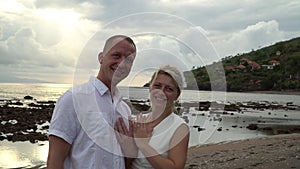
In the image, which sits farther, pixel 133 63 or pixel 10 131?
pixel 10 131

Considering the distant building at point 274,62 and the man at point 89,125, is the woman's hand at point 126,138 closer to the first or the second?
the man at point 89,125

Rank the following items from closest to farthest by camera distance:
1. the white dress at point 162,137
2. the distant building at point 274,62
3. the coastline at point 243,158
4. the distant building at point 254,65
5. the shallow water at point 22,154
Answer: the white dress at point 162,137, the coastline at point 243,158, the shallow water at point 22,154, the distant building at point 254,65, the distant building at point 274,62

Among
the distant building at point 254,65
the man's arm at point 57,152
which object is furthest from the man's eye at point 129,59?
the distant building at point 254,65

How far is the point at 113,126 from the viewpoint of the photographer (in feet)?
9.10

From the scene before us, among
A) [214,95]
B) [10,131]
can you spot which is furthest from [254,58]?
[214,95]

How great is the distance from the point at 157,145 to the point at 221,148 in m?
19.1

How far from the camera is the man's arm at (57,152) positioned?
2676 mm

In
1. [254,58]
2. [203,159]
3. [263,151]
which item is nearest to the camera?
[203,159]

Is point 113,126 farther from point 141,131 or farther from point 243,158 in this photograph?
point 243,158

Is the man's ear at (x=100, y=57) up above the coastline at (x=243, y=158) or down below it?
above

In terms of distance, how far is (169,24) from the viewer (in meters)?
3.06

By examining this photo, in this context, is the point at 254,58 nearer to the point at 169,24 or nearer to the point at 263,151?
the point at 263,151

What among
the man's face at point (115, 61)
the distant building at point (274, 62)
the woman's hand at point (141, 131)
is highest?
the distant building at point (274, 62)

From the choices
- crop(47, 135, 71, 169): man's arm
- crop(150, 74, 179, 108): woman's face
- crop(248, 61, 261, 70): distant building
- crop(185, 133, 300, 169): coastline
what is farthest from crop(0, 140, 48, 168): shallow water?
crop(248, 61, 261, 70): distant building
